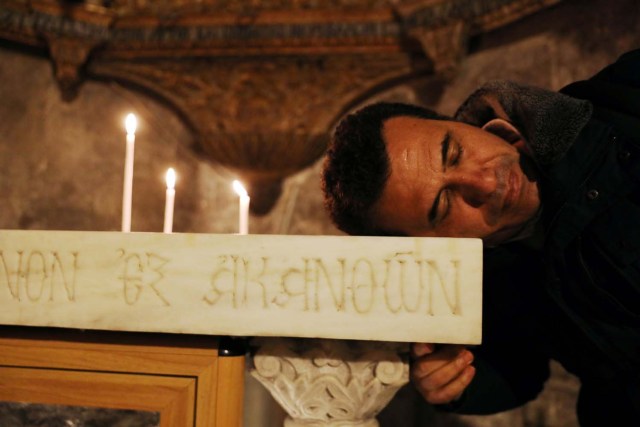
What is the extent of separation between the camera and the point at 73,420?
2.81 feet

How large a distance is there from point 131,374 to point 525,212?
0.84m

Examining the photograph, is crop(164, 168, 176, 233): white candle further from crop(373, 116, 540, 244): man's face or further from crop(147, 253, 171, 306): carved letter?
crop(373, 116, 540, 244): man's face

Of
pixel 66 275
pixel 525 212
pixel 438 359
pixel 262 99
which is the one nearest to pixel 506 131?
pixel 525 212

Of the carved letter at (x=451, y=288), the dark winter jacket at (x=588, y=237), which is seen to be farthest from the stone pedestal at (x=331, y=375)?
the dark winter jacket at (x=588, y=237)

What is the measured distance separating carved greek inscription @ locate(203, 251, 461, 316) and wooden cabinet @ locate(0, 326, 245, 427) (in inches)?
4.1

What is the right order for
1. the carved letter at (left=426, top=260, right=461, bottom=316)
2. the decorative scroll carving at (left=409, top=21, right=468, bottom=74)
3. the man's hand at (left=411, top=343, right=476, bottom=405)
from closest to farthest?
the carved letter at (left=426, top=260, right=461, bottom=316), the man's hand at (left=411, top=343, right=476, bottom=405), the decorative scroll carving at (left=409, top=21, right=468, bottom=74)

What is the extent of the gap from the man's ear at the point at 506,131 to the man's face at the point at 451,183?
1.2 inches

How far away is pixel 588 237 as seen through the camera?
106 cm

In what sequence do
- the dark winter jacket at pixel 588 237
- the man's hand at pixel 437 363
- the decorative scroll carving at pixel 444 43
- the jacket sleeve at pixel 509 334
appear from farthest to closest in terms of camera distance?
the decorative scroll carving at pixel 444 43 < the jacket sleeve at pixel 509 334 < the dark winter jacket at pixel 588 237 < the man's hand at pixel 437 363

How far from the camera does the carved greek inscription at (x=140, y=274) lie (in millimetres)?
819

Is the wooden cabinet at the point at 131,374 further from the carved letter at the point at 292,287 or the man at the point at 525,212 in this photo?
the man at the point at 525,212

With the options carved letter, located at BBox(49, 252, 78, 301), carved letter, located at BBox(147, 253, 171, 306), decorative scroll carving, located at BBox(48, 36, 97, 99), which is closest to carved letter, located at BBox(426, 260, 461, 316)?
carved letter, located at BBox(147, 253, 171, 306)

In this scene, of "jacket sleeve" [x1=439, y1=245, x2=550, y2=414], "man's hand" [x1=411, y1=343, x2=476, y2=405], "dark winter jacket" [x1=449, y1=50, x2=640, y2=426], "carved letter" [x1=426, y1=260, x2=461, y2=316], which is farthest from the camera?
"jacket sleeve" [x1=439, y1=245, x2=550, y2=414]

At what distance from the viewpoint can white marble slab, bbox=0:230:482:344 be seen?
78cm
